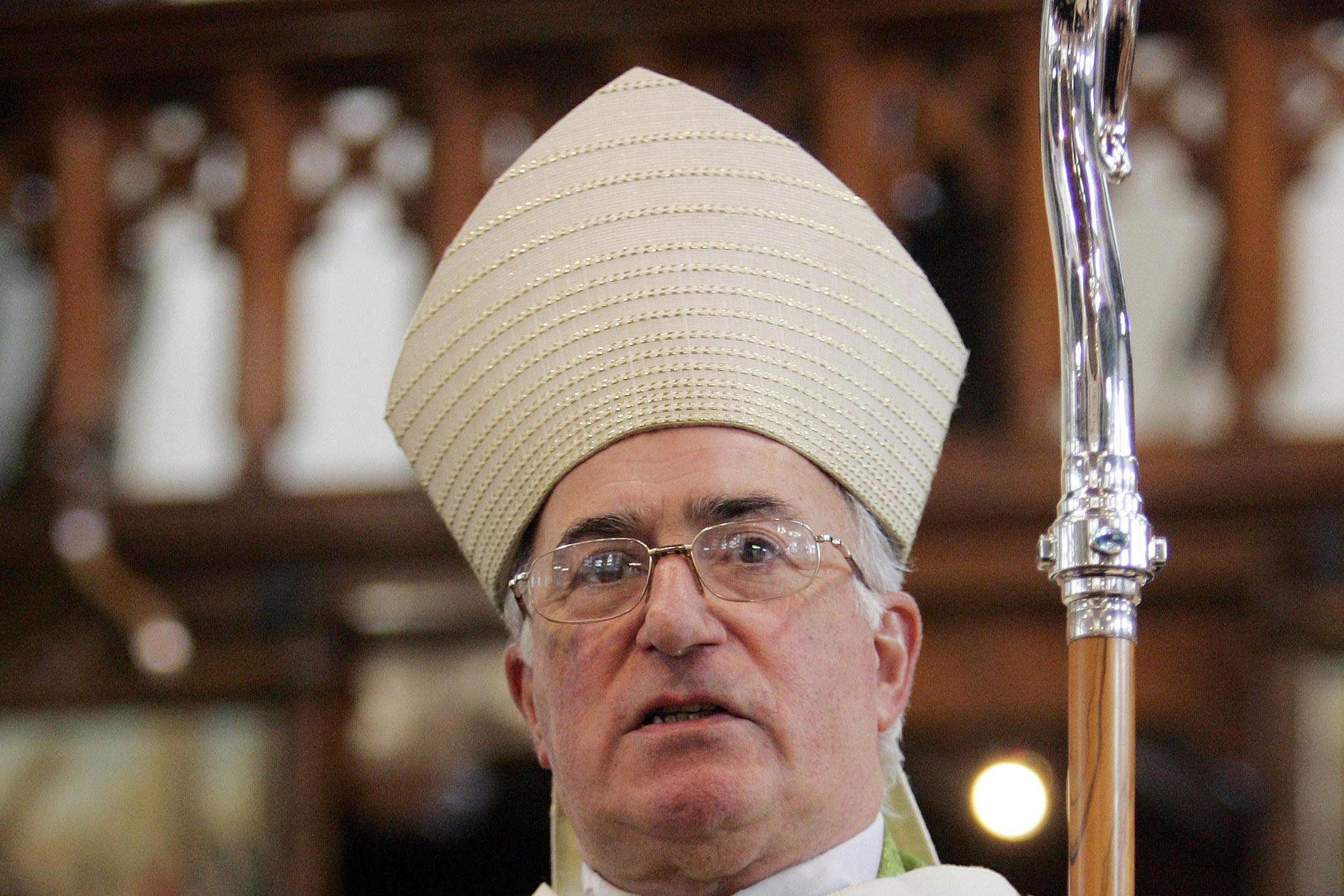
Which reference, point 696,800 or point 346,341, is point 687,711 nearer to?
point 696,800

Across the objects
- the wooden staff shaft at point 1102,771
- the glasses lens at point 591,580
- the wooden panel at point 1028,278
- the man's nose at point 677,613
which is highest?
the wooden panel at point 1028,278

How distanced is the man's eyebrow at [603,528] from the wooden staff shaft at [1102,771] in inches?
22.5

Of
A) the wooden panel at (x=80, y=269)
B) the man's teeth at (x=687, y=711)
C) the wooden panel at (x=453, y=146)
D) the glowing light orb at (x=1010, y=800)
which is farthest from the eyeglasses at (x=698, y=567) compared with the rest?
the wooden panel at (x=80, y=269)

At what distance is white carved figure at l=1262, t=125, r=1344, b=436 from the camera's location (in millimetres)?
4484

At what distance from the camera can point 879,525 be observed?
229cm

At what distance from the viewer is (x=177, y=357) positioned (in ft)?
16.8

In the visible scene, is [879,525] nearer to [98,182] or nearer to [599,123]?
[599,123]

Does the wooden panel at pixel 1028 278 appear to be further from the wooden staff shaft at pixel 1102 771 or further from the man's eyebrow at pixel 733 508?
the wooden staff shaft at pixel 1102 771

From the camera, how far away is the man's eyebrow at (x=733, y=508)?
2062mm

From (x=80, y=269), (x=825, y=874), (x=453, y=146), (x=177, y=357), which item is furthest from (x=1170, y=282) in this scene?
(x=825, y=874)

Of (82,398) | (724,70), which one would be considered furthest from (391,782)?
(724,70)

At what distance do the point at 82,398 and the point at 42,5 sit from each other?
1.25 meters

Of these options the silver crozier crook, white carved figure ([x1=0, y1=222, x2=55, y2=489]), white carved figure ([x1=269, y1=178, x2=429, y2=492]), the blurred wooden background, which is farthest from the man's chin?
white carved figure ([x1=0, y1=222, x2=55, y2=489])

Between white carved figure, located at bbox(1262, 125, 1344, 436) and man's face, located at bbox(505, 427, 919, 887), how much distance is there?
8.44ft
